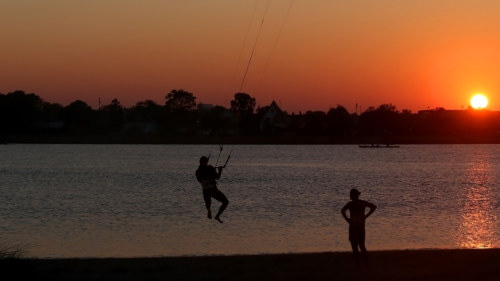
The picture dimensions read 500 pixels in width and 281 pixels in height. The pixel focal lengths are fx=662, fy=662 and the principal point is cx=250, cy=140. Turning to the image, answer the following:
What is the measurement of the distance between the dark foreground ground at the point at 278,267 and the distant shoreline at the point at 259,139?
133m

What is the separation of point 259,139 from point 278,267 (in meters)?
147

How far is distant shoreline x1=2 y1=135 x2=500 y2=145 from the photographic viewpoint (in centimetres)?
15800

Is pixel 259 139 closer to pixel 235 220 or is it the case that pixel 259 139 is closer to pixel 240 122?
pixel 240 122

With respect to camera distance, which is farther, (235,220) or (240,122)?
(240,122)

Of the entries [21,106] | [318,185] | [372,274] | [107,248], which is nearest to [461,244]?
[372,274]

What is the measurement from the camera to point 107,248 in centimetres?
2016

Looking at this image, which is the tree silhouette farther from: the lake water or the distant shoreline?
the lake water

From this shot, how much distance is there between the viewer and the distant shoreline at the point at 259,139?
15800 centimetres

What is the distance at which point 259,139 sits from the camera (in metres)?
160

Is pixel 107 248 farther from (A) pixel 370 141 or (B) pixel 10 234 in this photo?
(A) pixel 370 141

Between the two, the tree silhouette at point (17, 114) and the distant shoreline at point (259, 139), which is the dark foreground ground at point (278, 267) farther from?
the tree silhouette at point (17, 114)

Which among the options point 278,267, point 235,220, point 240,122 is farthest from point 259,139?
point 278,267

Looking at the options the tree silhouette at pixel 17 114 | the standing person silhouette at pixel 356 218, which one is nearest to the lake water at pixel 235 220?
the standing person silhouette at pixel 356 218

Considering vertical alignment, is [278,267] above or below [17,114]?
below
